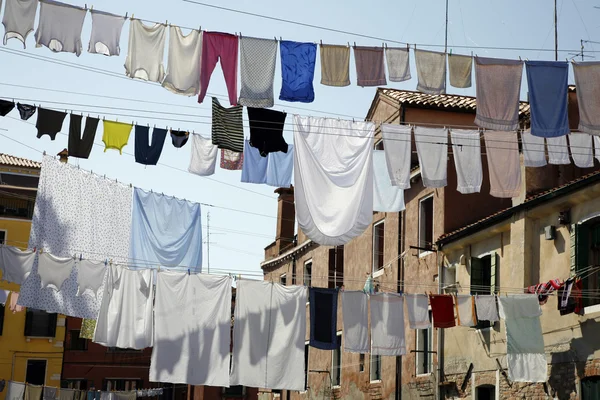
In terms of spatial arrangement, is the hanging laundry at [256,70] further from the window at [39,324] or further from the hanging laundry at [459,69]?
the window at [39,324]

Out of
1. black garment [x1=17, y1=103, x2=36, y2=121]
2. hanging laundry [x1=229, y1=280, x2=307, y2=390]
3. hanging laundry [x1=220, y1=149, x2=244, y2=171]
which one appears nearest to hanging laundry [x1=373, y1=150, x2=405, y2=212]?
hanging laundry [x1=229, y1=280, x2=307, y2=390]

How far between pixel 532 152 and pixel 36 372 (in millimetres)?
31367

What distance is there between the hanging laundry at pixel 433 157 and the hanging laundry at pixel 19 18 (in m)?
7.68

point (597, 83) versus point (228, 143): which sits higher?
point (597, 83)

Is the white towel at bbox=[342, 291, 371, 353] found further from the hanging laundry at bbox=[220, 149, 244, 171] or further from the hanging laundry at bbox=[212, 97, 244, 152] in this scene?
the hanging laundry at bbox=[212, 97, 244, 152]

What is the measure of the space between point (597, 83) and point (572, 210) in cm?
286

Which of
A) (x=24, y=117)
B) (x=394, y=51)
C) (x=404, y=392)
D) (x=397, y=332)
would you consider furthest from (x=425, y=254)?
(x=24, y=117)

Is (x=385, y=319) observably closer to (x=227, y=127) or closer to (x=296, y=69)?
(x=227, y=127)

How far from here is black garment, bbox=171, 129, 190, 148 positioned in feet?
62.6

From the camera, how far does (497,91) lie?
58.5 feet

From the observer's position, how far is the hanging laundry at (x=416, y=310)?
66.9 ft

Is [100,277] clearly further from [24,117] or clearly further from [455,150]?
[455,150]

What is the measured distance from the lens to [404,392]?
25703 mm

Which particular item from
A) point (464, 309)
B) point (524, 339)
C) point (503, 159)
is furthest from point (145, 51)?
point (524, 339)
